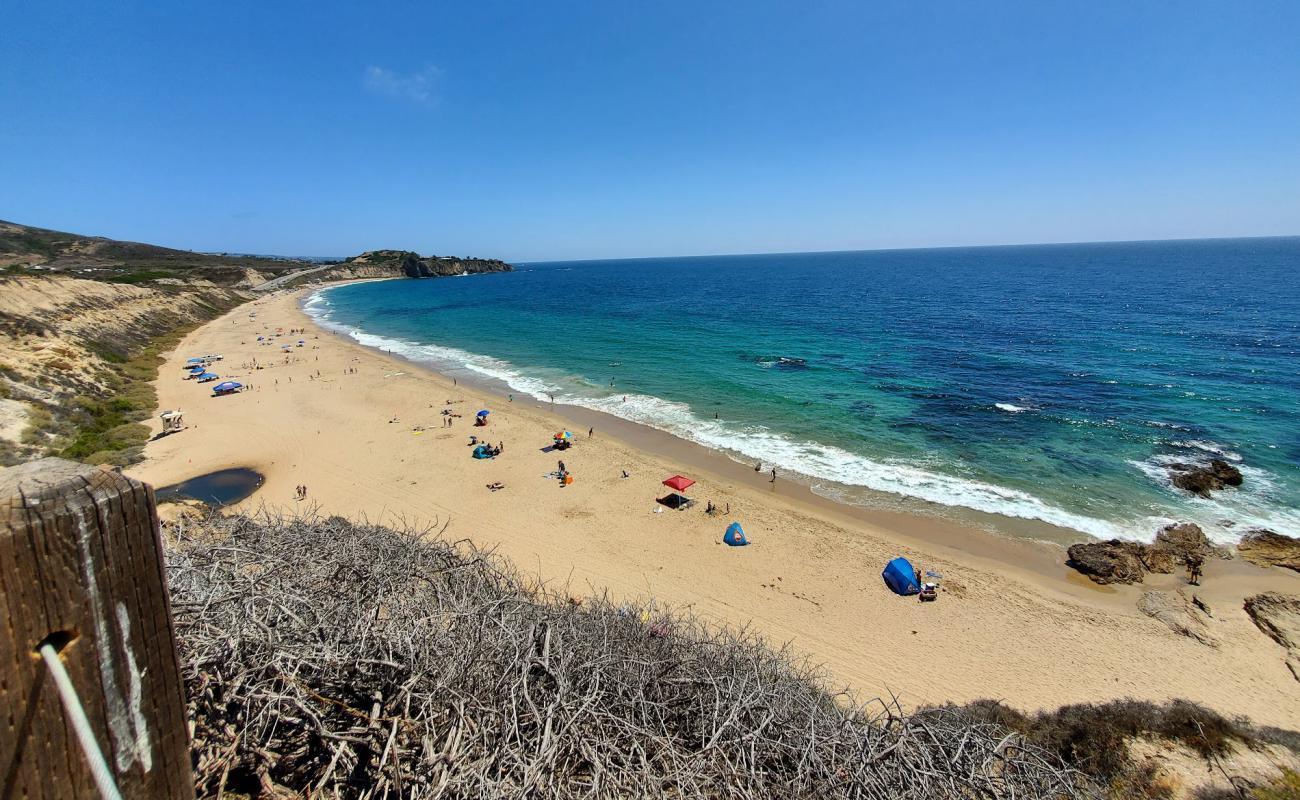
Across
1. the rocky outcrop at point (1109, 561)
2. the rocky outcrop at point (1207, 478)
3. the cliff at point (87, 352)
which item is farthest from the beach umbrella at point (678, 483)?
the cliff at point (87, 352)

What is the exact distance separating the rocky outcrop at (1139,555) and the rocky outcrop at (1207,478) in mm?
4116

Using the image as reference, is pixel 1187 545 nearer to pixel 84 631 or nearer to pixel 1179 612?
pixel 1179 612

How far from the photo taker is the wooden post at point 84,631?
1156mm

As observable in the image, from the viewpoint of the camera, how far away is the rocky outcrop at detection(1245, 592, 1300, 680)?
1380 cm

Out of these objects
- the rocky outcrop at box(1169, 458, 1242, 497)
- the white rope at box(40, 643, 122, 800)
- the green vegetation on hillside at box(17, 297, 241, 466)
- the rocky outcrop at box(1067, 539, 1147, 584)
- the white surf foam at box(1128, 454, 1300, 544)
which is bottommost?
the rocky outcrop at box(1067, 539, 1147, 584)

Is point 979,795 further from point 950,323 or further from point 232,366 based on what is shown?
point 950,323

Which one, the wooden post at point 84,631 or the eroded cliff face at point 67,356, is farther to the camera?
the eroded cliff face at point 67,356

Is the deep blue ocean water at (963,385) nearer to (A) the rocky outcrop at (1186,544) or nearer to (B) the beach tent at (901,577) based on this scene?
(A) the rocky outcrop at (1186,544)

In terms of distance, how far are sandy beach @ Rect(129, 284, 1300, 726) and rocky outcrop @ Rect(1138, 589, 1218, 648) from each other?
30 centimetres

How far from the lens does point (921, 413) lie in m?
30.3

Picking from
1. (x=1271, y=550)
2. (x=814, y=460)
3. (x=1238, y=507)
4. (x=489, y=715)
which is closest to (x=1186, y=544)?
(x=1271, y=550)

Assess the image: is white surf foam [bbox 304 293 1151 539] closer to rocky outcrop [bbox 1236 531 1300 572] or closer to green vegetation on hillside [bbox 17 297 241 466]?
rocky outcrop [bbox 1236 531 1300 572]

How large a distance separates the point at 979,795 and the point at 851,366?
127ft

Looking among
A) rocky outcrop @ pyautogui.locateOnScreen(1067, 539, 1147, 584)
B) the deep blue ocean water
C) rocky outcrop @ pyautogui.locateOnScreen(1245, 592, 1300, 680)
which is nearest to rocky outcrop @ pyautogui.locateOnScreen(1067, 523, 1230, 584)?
rocky outcrop @ pyautogui.locateOnScreen(1067, 539, 1147, 584)
